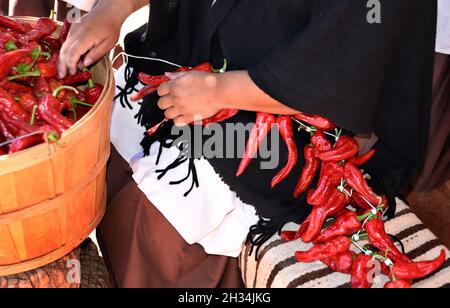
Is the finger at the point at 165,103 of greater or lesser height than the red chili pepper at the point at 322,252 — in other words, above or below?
above

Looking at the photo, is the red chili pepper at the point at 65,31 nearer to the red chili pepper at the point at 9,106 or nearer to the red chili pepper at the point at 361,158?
the red chili pepper at the point at 9,106

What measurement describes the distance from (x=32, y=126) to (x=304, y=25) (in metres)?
0.72

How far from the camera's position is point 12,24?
5.64ft

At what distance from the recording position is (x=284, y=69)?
153 cm

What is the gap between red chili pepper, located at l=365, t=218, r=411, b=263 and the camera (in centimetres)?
160

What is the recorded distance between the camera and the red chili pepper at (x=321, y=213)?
5.38 feet

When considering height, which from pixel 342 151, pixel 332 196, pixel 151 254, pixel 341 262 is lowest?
pixel 151 254

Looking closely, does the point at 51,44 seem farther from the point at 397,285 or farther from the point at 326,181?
the point at 397,285

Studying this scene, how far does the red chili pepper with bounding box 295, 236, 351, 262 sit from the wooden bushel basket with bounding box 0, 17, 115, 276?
0.56 metres

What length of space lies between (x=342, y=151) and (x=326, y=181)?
9 centimetres

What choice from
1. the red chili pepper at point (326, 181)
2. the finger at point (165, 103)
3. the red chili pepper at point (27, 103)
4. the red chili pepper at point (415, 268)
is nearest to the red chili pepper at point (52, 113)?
the red chili pepper at point (27, 103)

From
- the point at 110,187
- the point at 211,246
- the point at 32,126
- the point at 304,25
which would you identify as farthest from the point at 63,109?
the point at 304,25

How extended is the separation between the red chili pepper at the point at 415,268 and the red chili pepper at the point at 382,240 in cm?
3

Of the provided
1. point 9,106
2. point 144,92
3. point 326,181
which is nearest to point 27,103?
point 9,106
